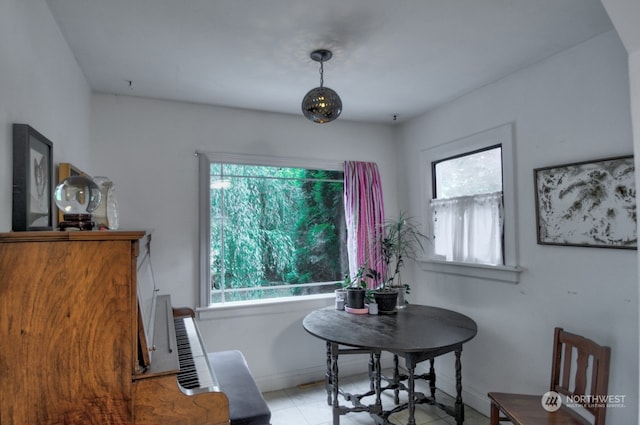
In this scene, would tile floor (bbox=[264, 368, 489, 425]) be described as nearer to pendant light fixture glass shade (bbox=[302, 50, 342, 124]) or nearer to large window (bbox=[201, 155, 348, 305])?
large window (bbox=[201, 155, 348, 305])

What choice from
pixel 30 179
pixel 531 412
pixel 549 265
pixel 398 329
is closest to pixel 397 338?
pixel 398 329

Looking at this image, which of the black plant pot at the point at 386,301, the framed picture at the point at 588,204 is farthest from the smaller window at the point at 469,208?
the black plant pot at the point at 386,301

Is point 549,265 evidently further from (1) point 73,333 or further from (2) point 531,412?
(1) point 73,333

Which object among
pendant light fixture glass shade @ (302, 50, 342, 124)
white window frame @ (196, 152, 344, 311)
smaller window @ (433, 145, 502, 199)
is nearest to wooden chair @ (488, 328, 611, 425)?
smaller window @ (433, 145, 502, 199)

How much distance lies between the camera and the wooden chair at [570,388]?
70.1 inches

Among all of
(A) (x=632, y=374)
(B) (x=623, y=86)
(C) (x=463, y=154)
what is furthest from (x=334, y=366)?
(B) (x=623, y=86)

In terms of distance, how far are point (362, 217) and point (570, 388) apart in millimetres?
2033

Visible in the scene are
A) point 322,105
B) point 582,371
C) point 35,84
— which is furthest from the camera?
point 322,105

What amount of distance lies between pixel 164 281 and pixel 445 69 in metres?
2.66

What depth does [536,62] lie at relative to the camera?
2373mm

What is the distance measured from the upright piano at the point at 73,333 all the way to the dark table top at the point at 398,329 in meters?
1.31

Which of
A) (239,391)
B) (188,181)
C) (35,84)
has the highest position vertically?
(35,84)

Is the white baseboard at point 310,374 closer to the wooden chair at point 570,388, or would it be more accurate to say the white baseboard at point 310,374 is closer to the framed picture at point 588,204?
the wooden chair at point 570,388

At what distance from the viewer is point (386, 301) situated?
2750mm
